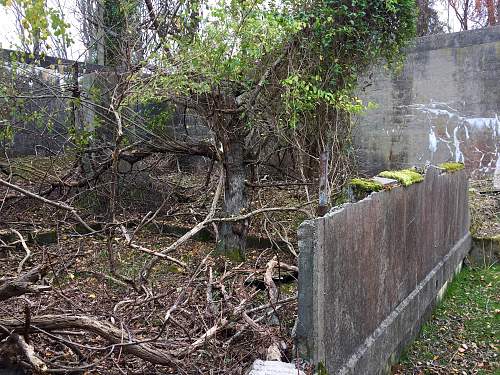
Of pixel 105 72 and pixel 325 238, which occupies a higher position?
pixel 105 72

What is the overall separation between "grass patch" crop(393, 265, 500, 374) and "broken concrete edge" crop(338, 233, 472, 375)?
12cm

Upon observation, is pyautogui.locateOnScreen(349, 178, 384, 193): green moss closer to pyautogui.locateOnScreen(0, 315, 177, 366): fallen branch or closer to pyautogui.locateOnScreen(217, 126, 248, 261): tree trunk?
pyautogui.locateOnScreen(0, 315, 177, 366): fallen branch

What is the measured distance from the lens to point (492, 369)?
472 cm

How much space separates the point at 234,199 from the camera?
819 cm

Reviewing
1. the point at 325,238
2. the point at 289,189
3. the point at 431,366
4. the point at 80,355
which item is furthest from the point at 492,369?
the point at 289,189

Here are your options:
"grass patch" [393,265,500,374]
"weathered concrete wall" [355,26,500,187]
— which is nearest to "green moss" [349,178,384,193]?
"grass patch" [393,265,500,374]

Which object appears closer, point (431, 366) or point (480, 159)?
point (431, 366)

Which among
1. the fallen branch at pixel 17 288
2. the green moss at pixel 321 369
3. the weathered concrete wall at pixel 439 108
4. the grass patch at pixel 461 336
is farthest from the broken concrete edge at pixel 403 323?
the weathered concrete wall at pixel 439 108

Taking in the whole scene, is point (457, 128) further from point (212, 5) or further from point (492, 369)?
point (492, 369)

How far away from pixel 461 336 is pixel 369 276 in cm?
232

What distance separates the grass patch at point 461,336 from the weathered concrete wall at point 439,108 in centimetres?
465

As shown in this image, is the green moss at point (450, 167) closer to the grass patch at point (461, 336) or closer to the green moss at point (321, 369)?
the grass patch at point (461, 336)

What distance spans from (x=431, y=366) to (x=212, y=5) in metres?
5.52

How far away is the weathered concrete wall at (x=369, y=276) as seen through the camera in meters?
3.00
